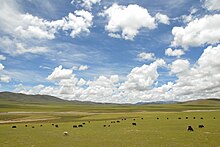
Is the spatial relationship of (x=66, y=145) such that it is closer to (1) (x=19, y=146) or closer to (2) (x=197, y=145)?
(1) (x=19, y=146)

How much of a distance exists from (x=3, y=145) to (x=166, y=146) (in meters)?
18.6

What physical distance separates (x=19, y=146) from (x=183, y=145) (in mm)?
18287

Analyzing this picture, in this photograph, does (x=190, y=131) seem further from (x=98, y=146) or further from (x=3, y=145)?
(x=3, y=145)

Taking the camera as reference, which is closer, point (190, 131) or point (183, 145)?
point (183, 145)

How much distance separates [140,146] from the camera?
2841 cm

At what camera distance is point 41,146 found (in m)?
30.1

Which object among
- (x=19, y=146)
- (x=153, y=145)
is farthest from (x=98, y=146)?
(x=19, y=146)

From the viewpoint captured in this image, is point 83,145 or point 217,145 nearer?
point 217,145

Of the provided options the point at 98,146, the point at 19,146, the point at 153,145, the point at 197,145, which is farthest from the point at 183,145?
the point at 19,146

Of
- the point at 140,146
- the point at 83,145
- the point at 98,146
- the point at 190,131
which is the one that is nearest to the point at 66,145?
the point at 83,145

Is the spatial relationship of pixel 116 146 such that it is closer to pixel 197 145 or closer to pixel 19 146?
pixel 197 145

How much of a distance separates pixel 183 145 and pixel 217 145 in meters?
3.49

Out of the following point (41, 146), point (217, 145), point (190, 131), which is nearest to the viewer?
point (217, 145)

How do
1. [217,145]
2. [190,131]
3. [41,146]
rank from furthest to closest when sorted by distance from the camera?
[190,131], [41,146], [217,145]
